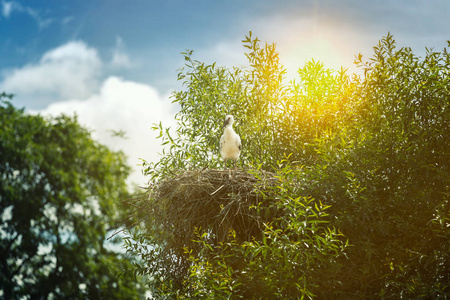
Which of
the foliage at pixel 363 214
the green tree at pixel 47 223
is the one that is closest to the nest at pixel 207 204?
the foliage at pixel 363 214

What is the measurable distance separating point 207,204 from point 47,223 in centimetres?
1286

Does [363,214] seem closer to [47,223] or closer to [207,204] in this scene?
[207,204]

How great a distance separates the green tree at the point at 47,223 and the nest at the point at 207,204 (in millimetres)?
10809

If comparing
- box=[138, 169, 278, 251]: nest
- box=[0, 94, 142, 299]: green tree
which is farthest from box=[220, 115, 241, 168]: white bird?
box=[0, 94, 142, 299]: green tree

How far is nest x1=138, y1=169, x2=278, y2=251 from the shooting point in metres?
6.39

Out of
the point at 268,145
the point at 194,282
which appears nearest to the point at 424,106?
the point at 268,145

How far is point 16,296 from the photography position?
669 inches

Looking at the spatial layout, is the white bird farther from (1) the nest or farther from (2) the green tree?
(2) the green tree

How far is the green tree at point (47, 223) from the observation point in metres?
17.1

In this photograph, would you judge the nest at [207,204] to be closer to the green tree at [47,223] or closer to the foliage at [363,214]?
the foliage at [363,214]

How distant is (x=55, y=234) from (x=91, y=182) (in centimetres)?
247

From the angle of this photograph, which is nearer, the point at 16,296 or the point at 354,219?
the point at 354,219

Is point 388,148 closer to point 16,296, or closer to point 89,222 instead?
point 89,222

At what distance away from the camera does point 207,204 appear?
6664 millimetres
